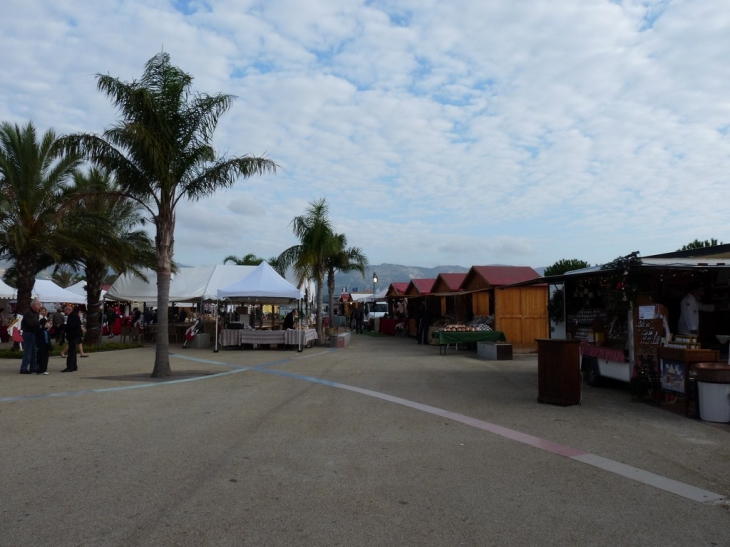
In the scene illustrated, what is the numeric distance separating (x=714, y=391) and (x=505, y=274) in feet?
46.0

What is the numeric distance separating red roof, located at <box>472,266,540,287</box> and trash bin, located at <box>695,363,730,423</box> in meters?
12.4

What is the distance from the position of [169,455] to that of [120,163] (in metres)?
9.08

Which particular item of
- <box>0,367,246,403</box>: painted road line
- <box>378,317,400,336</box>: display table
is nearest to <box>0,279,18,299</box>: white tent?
<box>0,367,246,403</box>: painted road line

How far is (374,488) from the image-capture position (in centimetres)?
524

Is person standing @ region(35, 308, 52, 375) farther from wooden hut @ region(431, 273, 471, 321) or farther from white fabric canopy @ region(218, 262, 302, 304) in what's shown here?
wooden hut @ region(431, 273, 471, 321)

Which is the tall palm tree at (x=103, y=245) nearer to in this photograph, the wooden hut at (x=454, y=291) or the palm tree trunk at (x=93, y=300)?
the palm tree trunk at (x=93, y=300)

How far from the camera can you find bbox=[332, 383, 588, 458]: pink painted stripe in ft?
21.6

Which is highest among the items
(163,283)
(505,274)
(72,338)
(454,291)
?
(505,274)

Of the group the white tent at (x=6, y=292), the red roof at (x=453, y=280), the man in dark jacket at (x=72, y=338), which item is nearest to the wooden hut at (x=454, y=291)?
the red roof at (x=453, y=280)

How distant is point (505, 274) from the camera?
22.2 meters

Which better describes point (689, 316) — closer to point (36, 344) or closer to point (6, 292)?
point (36, 344)

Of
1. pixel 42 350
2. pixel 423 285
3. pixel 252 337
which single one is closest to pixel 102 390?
pixel 42 350

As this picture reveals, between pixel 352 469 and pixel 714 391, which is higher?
pixel 714 391

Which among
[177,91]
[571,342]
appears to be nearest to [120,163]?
[177,91]
